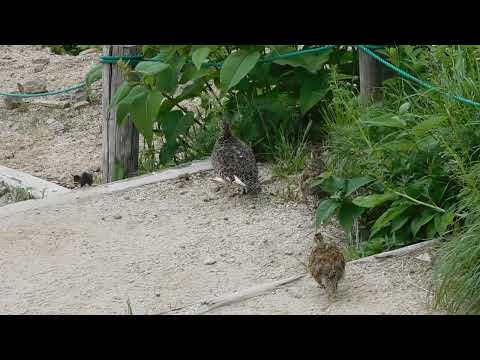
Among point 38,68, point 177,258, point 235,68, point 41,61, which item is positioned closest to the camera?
point 177,258

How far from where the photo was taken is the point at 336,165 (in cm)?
530

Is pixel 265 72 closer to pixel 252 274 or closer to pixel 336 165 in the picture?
pixel 336 165

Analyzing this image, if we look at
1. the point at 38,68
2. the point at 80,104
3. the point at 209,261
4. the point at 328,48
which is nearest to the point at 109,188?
the point at 209,261

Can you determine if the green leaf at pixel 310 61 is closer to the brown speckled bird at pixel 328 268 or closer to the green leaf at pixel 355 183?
the green leaf at pixel 355 183

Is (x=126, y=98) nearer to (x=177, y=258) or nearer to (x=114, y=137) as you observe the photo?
(x=114, y=137)

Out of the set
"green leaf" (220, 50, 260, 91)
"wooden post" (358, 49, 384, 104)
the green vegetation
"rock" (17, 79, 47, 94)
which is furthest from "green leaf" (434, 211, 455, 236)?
"rock" (17, 79, 47, 94)

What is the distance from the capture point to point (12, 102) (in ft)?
29.1

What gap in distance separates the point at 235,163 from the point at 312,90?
0.80m

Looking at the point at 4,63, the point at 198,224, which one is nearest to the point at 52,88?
the point at 4,63

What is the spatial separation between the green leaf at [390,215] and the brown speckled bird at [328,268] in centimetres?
64

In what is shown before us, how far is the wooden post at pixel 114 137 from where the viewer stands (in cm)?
661

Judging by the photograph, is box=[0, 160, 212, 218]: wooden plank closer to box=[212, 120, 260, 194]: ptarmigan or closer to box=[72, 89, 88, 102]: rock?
box=[212, 120, 260, 194]: ptarmigan

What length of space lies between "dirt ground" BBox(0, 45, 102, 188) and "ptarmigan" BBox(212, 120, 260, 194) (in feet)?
5.92

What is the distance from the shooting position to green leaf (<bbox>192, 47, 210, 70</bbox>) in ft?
19.0
